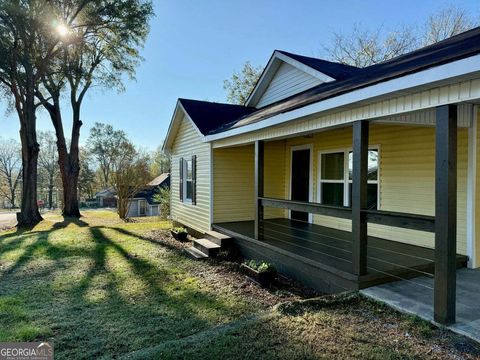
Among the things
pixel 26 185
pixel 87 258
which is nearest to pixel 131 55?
pixel 26 185

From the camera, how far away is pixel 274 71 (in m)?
9.72

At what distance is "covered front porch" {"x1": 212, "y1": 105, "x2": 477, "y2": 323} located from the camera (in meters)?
3.04

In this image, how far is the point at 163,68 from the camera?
17.1 meters

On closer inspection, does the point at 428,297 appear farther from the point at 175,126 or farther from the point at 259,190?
the point at 175,126

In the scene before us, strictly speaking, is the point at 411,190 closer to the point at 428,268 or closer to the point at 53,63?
the point at 428,268

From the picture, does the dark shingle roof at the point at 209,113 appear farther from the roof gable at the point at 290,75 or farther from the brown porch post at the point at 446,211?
the brown porch post at the point at 446,211

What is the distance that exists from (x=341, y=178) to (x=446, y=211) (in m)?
4.16

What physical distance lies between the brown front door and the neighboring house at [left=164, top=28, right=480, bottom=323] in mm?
30

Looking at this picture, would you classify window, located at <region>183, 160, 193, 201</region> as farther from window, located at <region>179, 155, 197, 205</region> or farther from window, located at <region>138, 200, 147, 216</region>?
window, located at <region>138, 200, 147, 216</region>

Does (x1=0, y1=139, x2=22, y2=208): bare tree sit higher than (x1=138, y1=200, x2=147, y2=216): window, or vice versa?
(x1=0, y1=139, x2=22, y2=208): bare tree

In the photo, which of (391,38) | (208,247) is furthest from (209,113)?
(391,38)

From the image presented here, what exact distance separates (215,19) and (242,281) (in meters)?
10.3

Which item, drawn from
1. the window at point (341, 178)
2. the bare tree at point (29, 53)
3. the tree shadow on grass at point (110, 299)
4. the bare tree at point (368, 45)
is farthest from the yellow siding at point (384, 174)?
the bare tree at point (368, 45)

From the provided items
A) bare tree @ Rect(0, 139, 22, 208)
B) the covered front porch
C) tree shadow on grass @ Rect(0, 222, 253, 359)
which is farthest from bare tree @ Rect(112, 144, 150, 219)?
bare tree @ Rect(0, 139, 22, 208)
